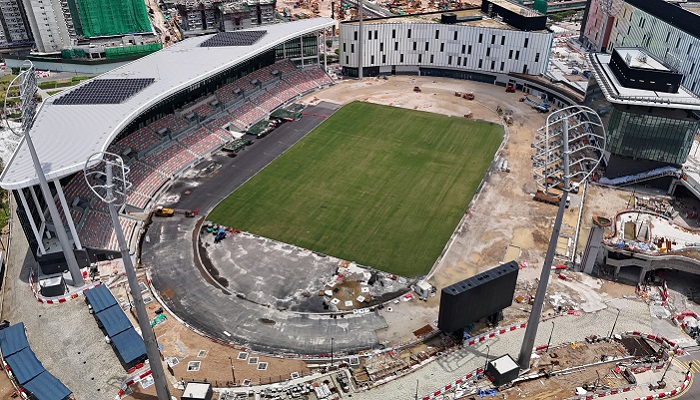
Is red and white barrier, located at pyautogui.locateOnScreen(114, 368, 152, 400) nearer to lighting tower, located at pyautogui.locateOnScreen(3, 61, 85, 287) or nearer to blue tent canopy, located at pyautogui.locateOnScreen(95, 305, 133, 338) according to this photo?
blue tent canopy, located at pyautogui.locateOnScreen(95, 305, 133, 338)

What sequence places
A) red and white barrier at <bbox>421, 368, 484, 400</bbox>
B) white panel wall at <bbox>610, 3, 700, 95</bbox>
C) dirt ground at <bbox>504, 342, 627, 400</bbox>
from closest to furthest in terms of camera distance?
1. red and white barrier at <bbox>421, 368, 484, 400</bbox>
2. dirt ground at <bbox>504, 342, 627, 400</bbox>
3. white panel wall at <bbox>610, 3, 700, 95</bbox>

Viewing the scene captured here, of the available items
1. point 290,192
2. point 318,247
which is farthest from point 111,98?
point 318,247

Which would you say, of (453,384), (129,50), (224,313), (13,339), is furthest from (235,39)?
(453,384)

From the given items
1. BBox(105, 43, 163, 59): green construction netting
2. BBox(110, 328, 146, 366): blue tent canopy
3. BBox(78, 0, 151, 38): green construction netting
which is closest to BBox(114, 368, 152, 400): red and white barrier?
BBox(110, 328, 146, 366): blue tent canopy

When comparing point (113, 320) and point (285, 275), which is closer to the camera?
point (113, 320)

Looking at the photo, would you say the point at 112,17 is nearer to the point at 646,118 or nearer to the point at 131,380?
the point at 131,380
